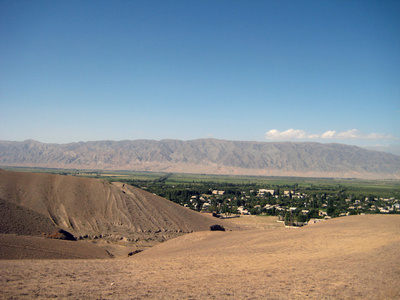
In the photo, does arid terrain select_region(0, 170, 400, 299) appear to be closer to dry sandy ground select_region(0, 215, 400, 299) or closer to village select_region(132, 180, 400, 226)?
Answer: dry sandy ground select_region(0, 215, 400, 299)

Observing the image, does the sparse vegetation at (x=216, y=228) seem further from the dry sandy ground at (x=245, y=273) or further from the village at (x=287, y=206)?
the dry sandy ground at (x=245, y=273)

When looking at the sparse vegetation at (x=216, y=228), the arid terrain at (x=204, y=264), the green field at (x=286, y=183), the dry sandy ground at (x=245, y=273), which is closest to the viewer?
the dry sandy ground at (x=245, y=273)

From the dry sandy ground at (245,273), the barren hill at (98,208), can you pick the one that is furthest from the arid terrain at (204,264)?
the barren hill at (98,208)

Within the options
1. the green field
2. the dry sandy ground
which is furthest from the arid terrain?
the green field

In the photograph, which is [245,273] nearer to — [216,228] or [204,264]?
[204,264]

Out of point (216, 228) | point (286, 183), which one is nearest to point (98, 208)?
point (216, 228)

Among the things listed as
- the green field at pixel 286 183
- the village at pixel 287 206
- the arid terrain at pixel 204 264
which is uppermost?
the arid terrain at pixel 204 264

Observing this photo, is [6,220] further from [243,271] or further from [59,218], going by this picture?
[243,271]
